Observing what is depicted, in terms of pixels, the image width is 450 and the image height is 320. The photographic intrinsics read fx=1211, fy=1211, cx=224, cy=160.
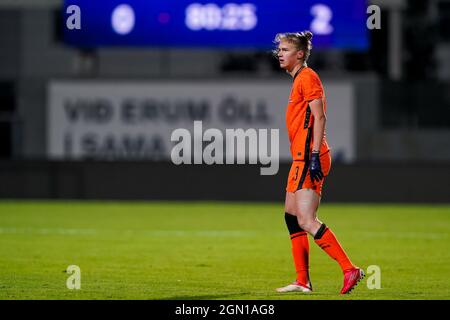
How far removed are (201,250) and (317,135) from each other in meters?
6.05

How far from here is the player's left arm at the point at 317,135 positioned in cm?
1096

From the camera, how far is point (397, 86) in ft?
93.4

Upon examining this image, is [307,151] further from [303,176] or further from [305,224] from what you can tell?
[305,224]

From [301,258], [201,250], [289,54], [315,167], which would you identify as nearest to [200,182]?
[201,250]

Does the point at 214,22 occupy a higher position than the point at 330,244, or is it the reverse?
the point at 214,22

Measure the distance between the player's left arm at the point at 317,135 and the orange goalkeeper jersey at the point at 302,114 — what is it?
0.09 meters

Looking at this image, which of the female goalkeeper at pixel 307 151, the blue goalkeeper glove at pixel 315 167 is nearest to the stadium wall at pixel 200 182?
the female goalkeeper at pixel 307 151

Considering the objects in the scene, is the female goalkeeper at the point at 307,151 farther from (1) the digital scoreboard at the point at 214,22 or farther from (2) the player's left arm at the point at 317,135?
(1) the digital scoreboard at the point at 214,22

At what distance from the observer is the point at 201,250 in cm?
1672

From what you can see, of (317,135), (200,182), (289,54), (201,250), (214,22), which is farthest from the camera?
(200,182)

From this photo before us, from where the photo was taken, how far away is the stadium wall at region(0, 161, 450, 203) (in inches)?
1109

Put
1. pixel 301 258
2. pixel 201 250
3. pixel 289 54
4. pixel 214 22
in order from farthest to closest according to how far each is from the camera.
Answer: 1. pixel 214 22
2. pixel 201 250
3. pixel 301 258
4. pixel 289 54

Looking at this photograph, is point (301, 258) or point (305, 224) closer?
point (305, 224)
